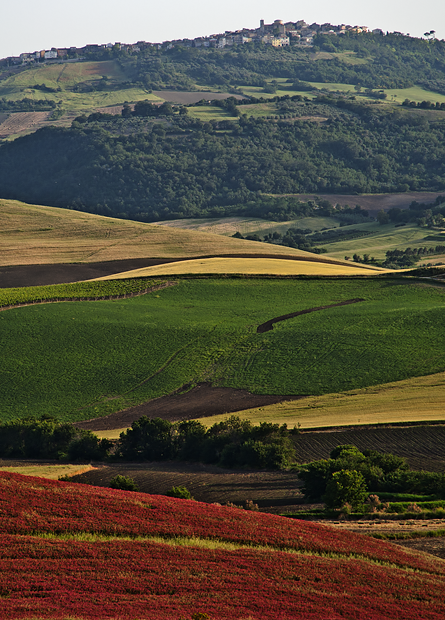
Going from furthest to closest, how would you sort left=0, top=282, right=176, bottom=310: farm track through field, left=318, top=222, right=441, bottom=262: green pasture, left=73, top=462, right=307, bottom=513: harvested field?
left=318, top=222, right=441, bottom=262: green pasture → left=0, top=282, right=176, bottom=310: farm track through field → left=73, top=462, right=307, bottom=513: harvested field

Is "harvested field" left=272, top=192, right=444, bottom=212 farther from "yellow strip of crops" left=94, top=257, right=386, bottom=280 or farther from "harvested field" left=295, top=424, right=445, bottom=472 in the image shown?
"harvested field" left=295, top=424, right=445, bottom=472

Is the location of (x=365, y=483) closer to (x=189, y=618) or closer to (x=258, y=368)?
(x=189, y=618)

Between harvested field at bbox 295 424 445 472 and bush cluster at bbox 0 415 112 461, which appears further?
bush cluster at bbox 0 415 112 461

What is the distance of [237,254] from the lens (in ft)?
347

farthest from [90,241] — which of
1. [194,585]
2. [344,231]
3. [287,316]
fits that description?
[194,585]

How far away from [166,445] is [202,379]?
14.2m

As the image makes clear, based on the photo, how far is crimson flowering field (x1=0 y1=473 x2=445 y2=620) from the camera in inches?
623

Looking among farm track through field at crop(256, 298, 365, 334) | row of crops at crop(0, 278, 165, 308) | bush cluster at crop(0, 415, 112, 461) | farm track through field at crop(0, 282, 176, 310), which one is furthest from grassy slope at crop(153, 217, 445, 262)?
bush cluster at crop(0, 415, 112, 461)

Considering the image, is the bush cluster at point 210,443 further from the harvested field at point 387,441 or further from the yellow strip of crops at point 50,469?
the yellow strip of crops at point 50,469

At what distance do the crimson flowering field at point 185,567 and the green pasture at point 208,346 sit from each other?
29.8 meters

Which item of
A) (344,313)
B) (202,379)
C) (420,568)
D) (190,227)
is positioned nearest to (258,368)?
(202,379)

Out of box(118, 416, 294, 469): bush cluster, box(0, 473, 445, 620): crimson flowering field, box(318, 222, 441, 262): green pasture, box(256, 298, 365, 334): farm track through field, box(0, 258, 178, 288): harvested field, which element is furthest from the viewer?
box(318, 222, 441, 262): green pasture

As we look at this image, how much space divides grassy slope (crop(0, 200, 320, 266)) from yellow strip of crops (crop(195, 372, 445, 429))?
57.2 meters

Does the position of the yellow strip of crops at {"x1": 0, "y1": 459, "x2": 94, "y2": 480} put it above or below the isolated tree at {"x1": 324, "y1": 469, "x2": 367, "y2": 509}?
below
